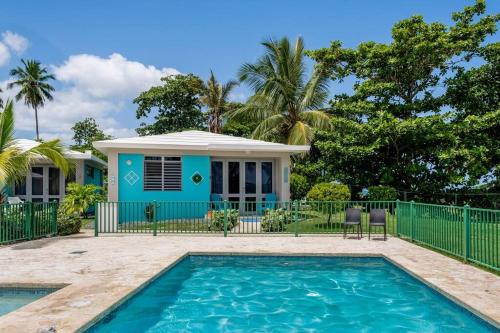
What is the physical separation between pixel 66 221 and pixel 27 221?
4.95 feet

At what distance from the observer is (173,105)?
33594 millimetres

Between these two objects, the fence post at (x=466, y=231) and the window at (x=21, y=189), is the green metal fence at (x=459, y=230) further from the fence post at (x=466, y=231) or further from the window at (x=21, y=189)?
the window at (x=21, y=189)

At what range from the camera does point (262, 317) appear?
5.95 meters

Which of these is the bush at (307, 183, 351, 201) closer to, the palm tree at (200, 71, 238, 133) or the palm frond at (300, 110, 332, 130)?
the palm frond at (300, 110, 332, 130)

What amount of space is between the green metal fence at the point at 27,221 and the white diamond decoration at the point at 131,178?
3450 millimetres

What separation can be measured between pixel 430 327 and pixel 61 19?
14478 mm

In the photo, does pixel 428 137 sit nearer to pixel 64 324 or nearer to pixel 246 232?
pixel 246 232

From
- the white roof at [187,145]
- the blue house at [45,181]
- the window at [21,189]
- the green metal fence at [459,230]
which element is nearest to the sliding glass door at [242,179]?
the white roof at [187,145]

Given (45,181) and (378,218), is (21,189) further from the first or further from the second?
(378,218)

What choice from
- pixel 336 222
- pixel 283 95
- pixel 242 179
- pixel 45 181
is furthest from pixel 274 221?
pixel 283 95

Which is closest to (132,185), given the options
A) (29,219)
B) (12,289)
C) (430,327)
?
(29,219)

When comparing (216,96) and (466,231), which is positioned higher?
(216,96)

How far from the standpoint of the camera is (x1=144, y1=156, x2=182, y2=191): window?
16.3 m

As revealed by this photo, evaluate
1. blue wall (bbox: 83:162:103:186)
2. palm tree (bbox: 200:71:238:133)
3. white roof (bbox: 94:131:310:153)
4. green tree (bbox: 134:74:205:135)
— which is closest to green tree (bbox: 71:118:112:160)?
green tree (bbox: 134:74:205:135)
